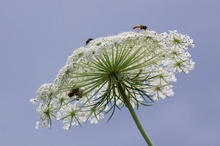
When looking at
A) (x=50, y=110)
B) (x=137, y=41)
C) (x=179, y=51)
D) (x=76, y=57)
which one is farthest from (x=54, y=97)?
(x=179, y=51)

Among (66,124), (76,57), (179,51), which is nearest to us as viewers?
(76,57)

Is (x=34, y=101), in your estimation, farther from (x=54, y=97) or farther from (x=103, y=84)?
(x=103, y=84)

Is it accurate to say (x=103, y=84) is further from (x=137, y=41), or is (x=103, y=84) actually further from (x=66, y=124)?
(x=66, y=124)

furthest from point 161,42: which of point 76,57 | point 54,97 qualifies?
point 54,97

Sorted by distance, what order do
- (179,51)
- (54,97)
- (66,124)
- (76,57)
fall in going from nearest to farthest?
(76,57)
(54,97)
(179,51)
(66,124)

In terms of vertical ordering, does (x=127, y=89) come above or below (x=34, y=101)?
below

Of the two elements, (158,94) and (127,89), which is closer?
(127,89)
